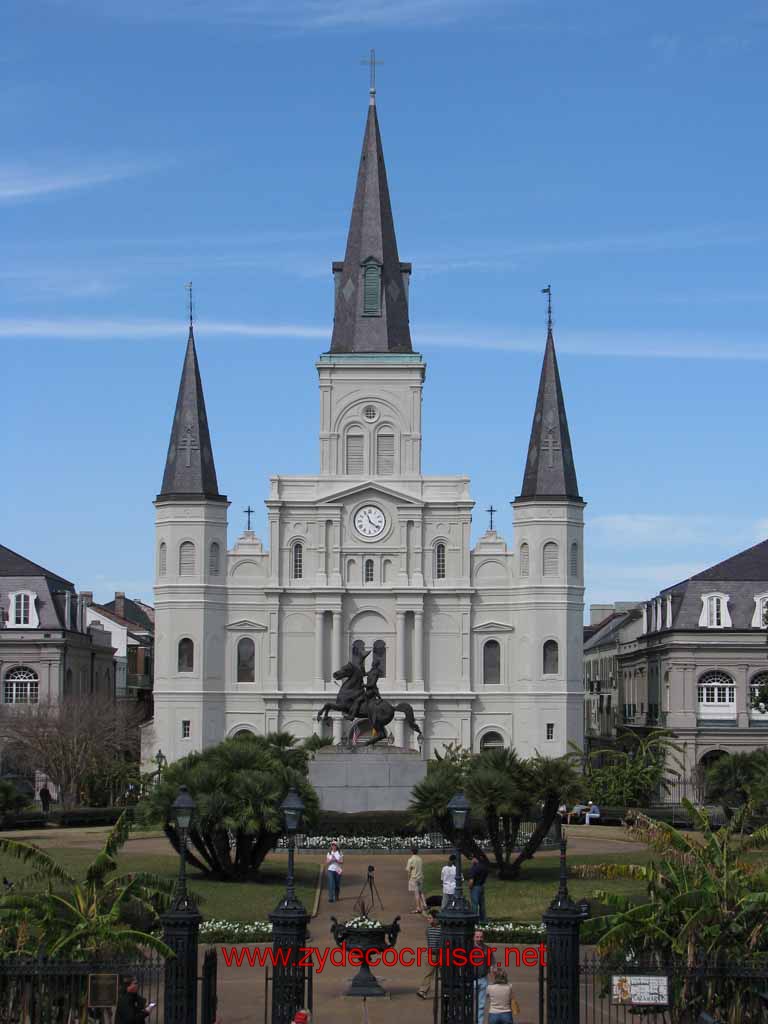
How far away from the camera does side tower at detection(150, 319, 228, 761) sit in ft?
300

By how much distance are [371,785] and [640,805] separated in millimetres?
23158

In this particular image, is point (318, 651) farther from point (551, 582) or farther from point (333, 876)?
point (333, 876)

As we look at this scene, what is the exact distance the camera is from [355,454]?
95.1 metres

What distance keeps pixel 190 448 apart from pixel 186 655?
11.0 meters

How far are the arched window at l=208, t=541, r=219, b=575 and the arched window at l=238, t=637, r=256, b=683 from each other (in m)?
4.05

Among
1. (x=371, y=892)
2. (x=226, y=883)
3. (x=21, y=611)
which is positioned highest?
(x=21, y=611)

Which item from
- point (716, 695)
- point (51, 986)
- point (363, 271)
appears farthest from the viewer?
point (363, 271)

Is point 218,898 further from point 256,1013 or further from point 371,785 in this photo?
point 371,785

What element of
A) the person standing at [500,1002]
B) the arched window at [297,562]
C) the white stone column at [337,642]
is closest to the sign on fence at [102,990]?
the person standing at [500,1002]

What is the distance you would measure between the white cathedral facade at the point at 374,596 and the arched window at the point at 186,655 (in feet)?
0.25

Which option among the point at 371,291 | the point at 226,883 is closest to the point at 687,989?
the point at 226,883

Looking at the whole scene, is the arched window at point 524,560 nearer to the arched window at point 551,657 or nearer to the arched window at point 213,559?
the arched window at point 551,657

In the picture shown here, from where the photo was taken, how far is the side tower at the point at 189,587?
91.4m

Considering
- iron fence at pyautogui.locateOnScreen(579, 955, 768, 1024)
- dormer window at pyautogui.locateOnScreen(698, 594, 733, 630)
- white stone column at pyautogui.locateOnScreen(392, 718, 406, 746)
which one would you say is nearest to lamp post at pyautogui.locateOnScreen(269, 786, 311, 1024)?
iron fence at pyautogui.locateOnScreen(579, 955, 768, 1024)
